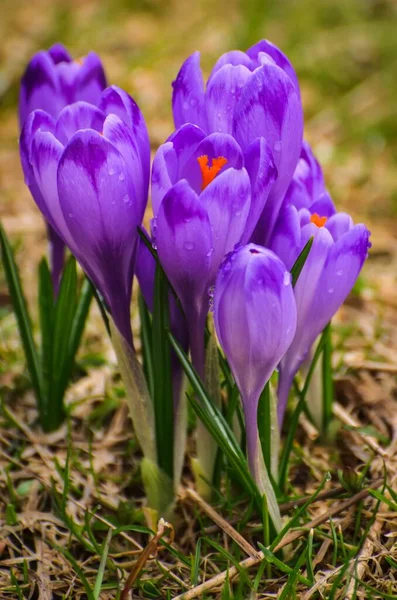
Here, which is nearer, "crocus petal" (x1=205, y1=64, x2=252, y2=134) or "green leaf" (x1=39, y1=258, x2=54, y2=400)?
"crocus petal" (x1=205, y1=64, x2=252, y2=134)

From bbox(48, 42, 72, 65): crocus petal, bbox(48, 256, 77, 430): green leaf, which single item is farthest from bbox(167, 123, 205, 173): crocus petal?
bbox(48, 42, 72, 65): crocus petal

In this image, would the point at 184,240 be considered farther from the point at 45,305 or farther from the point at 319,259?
the point at 45,305

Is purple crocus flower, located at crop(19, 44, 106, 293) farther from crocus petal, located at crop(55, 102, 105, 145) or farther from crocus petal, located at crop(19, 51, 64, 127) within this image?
crocus petal, located at crop(55, 102, 105, 145)

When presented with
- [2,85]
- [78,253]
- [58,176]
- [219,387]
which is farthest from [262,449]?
[2,85]

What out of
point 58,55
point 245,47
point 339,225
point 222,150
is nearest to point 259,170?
point 222,150

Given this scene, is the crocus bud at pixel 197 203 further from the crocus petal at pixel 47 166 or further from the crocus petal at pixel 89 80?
the crocus petal at pixel 89 80
